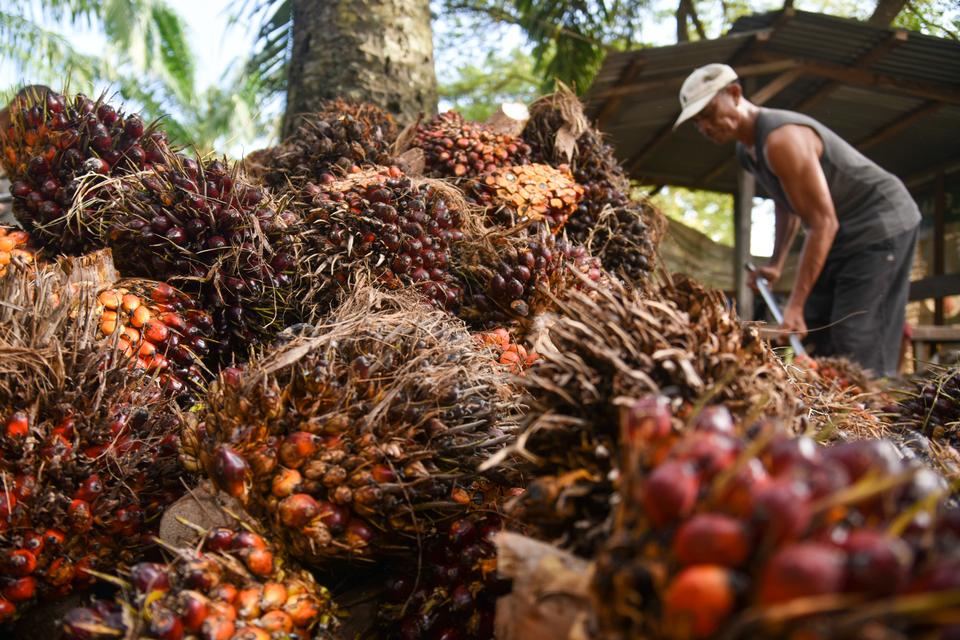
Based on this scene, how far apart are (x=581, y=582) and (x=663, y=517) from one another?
20 centimetres

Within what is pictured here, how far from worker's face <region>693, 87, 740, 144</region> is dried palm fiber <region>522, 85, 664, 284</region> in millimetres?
1444

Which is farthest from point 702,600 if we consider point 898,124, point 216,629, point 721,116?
point 898,124

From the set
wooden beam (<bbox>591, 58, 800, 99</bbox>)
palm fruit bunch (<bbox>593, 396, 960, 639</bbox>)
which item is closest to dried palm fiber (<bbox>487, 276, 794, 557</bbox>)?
palm fruit bunch (<bbox>593, 396, 960, 639</bbox>)

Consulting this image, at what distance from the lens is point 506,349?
6.22 feet

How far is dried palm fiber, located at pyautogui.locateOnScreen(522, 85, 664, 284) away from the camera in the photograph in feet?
8.89

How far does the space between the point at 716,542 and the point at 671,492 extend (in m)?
0.06

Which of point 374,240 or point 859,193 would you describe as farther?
point 859,193

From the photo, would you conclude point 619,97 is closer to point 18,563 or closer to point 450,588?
point 450,588

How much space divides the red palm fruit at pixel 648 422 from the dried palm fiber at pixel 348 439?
538 millimetres

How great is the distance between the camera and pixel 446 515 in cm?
128

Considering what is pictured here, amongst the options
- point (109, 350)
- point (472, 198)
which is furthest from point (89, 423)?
point (472, 198)

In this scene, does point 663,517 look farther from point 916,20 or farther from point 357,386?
point 916,20

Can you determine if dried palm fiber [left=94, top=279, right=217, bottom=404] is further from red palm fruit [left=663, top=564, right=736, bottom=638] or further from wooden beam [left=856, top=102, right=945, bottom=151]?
wooden beam [left=856, top=102, right=945, bottom=151]

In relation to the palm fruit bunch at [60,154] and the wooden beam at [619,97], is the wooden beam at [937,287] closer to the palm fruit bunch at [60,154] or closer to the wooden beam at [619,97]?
the wooden beam at [619,97]
